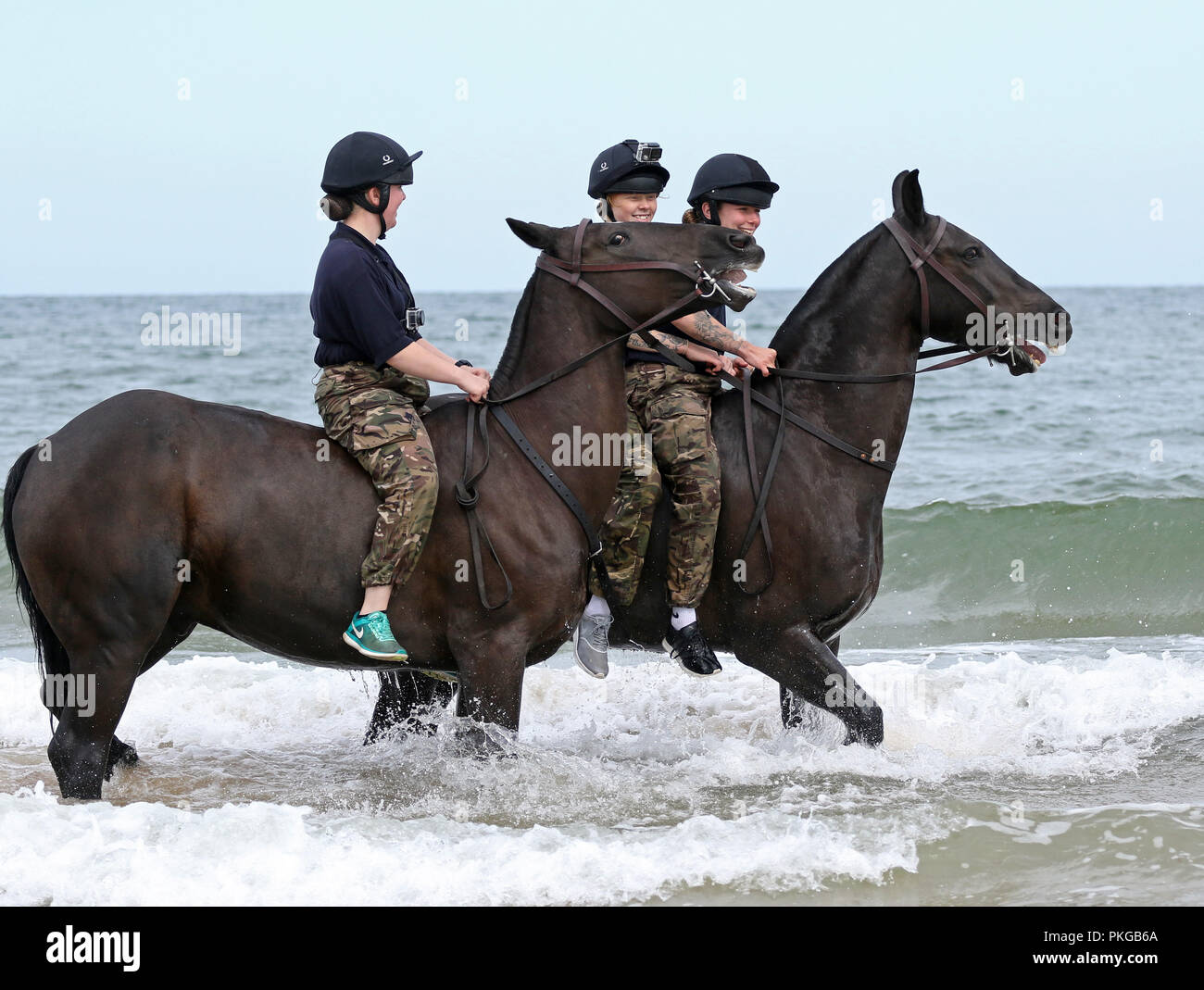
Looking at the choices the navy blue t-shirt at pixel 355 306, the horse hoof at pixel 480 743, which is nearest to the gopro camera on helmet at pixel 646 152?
the navy blue t-shirt at pixel 355 306

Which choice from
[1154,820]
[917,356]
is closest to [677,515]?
[917,356]

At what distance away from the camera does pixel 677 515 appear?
5.64m

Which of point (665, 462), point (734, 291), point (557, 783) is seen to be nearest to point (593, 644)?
point (557, 783)

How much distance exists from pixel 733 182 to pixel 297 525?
103 inches

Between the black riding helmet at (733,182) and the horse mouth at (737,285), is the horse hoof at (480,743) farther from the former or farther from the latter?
the black riding helmet at (733,182)

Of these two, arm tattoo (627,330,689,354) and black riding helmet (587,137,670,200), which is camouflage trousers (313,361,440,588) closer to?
arm tattoo (627,330,689,354)

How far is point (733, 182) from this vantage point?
606cm

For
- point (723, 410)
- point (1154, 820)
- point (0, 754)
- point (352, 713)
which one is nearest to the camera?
point (1154, 820)

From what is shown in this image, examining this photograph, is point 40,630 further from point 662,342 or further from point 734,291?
point 734,291

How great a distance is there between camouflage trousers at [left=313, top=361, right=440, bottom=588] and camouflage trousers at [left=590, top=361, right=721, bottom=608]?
94 cm

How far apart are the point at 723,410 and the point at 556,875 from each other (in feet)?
7.86

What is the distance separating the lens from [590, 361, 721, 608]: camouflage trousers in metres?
5.62
